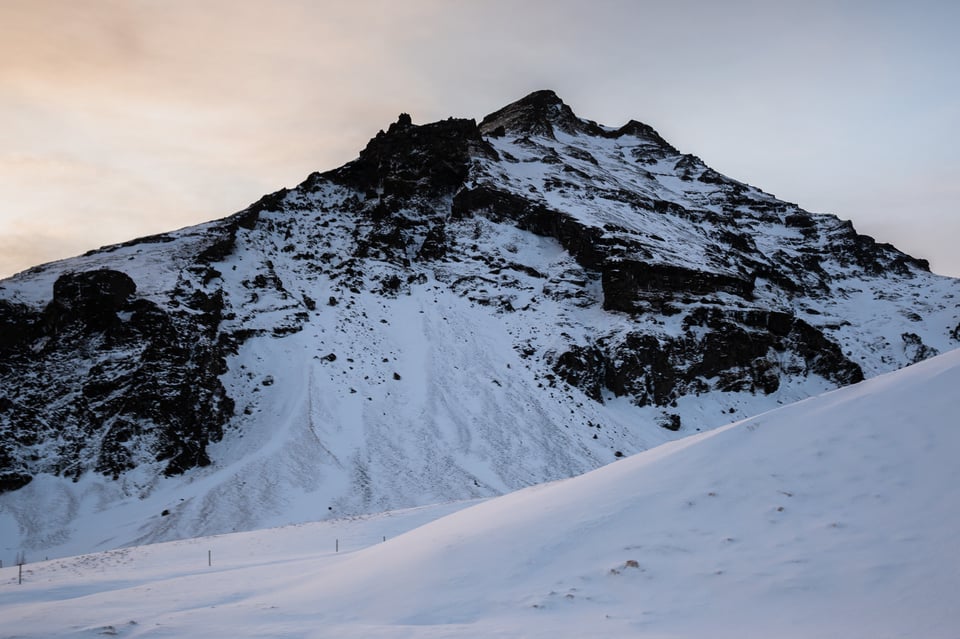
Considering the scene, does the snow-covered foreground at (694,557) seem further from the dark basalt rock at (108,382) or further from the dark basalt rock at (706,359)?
the dark basalt rock at (706,359)

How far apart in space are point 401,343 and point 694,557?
1666 inches

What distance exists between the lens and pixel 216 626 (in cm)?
952

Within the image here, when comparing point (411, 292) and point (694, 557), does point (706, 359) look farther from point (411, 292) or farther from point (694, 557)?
point (694, 557)

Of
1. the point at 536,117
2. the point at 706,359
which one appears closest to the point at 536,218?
the point at 706,359

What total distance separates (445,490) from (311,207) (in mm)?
45566

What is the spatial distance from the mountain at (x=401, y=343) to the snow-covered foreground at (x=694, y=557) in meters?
22.3

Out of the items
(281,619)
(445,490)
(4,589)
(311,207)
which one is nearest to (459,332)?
(445,490)

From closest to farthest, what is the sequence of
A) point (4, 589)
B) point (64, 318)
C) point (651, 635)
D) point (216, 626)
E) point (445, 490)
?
1. point (651, 635)
2. point (216, 626)
3. point (4, 589)
4. point (445, 490)
5. point (64, 318)

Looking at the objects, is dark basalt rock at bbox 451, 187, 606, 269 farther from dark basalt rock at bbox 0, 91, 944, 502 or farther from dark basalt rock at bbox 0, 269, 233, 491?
dark basalt rock at bbox 0, 269, 233, 491

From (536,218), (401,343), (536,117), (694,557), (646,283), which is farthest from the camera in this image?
(536,117)

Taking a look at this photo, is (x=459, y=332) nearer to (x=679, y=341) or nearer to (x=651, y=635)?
(x=679, y=341)

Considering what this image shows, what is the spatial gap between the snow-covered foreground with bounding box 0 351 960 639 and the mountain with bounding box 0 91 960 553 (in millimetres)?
22326

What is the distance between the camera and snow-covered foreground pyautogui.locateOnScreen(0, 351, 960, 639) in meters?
7.55

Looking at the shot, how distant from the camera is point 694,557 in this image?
29.3ft
